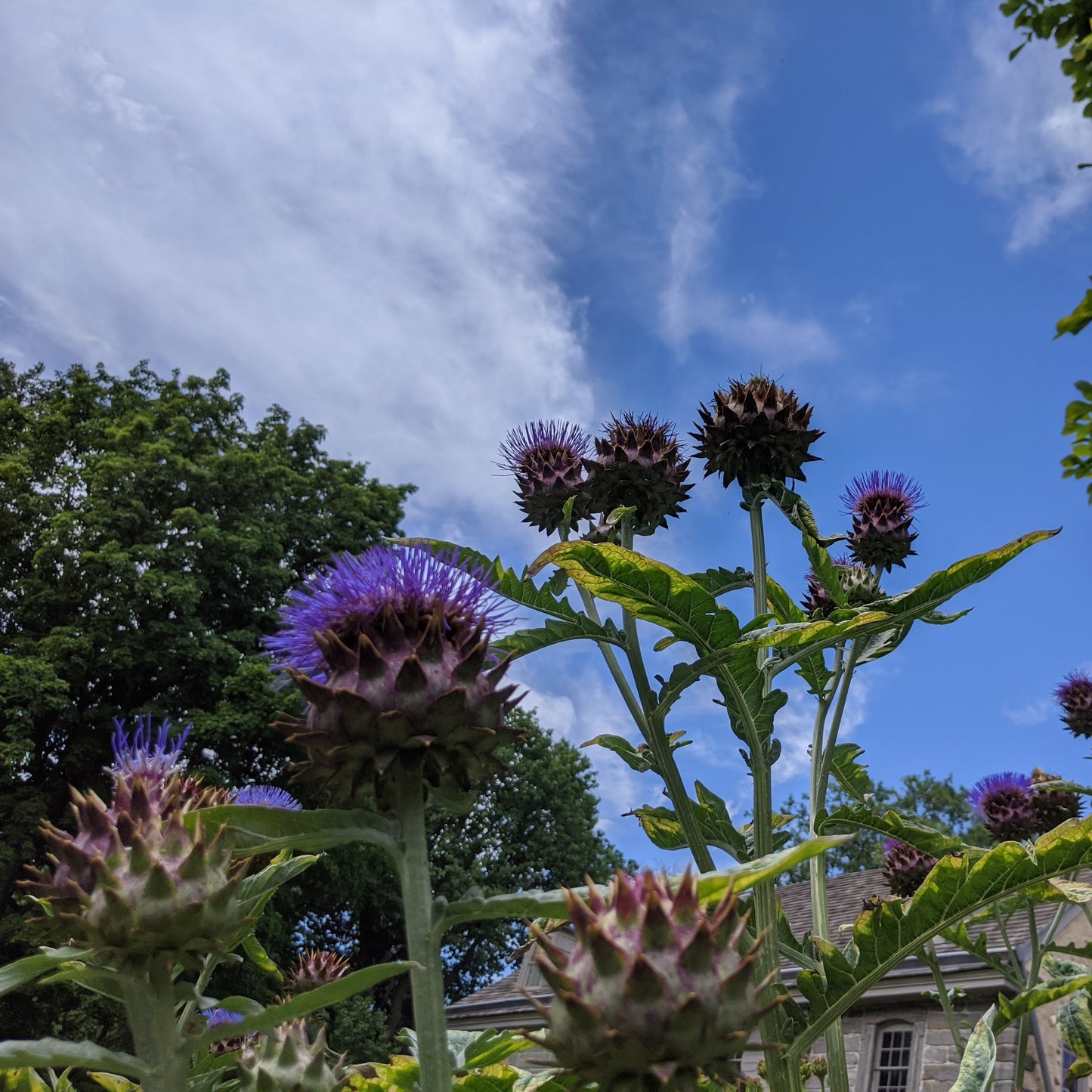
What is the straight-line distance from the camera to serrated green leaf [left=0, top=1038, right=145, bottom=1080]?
126 centimetres

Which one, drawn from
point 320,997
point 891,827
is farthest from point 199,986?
point 891,827

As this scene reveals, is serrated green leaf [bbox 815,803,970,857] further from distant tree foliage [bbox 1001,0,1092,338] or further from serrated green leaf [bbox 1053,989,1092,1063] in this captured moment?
distant tree foliage [bbox 1001,0,1092,338]

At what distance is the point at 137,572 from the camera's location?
664 inches

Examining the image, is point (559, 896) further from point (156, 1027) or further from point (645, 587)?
point (645, 587)

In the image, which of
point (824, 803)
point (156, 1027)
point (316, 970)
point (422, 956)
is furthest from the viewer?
point (316, 970)

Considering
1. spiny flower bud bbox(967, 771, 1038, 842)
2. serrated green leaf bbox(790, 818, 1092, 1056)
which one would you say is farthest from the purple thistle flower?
spiny flower bud bbox(967, 771, 1038, 842)

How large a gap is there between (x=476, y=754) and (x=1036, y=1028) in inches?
473

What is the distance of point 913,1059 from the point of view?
11.3 meters

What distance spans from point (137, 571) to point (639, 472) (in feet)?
50.1

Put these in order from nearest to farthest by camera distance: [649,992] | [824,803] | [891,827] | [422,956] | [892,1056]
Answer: [649,992], [422,956], [891,827], [824,803], [892,1056]

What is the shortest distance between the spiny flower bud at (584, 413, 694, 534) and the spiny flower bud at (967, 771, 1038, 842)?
352 cm

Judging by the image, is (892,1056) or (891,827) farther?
(892,1056)

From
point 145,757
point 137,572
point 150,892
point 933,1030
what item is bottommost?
point 150,892

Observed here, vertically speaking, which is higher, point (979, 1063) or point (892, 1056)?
point (892, 1056)
